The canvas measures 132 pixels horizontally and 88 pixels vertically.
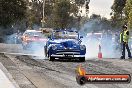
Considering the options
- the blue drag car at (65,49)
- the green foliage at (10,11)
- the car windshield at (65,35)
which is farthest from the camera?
the green foliage at (10,11)

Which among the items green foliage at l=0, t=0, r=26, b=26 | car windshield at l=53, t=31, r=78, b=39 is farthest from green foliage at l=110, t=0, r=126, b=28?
car windshield at l=53, t=31, r=78, b=39

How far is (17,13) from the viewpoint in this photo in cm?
6006

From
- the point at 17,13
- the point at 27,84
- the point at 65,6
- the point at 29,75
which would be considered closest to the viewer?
the point at 27,84

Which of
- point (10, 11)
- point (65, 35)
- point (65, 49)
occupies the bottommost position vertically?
point (65, 49)

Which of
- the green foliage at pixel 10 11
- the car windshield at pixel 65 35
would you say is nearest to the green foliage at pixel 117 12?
the green foliage at pixel 10 11

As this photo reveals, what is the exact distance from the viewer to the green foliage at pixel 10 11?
5875 cm

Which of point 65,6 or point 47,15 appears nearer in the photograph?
point 65,6

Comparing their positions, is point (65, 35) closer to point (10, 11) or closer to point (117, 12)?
point (10, 11)

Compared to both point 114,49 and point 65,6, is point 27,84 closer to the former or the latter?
point 114,49

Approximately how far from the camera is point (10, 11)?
59.6m

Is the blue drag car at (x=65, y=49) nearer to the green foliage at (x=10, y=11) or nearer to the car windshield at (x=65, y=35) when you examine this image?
the car windshield at (x=65, y=35)

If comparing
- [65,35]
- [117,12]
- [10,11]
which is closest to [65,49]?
[65,35]

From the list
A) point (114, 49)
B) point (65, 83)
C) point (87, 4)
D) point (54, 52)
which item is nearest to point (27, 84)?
point (65, 83)

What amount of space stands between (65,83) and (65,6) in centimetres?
6783
